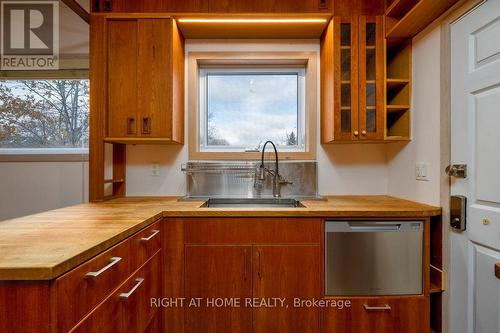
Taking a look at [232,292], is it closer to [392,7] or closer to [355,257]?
[355,257]

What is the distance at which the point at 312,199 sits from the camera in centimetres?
196

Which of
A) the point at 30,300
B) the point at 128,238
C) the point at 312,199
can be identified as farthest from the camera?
the point at 312,199

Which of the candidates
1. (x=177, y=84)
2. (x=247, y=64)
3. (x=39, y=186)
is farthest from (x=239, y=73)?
(x=39, y=186)

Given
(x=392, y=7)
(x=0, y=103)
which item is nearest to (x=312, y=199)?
(x=392, y=7)

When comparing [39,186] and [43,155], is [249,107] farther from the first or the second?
[39,186]

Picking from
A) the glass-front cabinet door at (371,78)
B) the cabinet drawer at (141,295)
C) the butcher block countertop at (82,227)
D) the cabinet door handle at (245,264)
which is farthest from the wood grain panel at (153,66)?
the glass-front cabinet door at (371,78)

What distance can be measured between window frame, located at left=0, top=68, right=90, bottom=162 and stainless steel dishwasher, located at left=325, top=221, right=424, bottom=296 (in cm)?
246

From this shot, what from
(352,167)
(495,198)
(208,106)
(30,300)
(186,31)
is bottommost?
(30,300)

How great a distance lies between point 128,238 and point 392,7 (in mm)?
2137

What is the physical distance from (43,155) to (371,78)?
302 cm

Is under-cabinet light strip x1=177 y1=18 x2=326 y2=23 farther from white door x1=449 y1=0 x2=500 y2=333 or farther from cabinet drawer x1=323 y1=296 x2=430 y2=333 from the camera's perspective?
cabinet drawer x1=323 y1=296 x2=430 y2=333

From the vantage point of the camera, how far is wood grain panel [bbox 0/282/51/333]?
27.0 inches

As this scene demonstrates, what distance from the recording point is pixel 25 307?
27.2 inches

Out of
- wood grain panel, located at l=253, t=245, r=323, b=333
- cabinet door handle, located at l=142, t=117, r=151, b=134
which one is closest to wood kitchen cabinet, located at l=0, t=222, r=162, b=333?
wood grain panel, located at l=253, t=245, r=323, b=333
